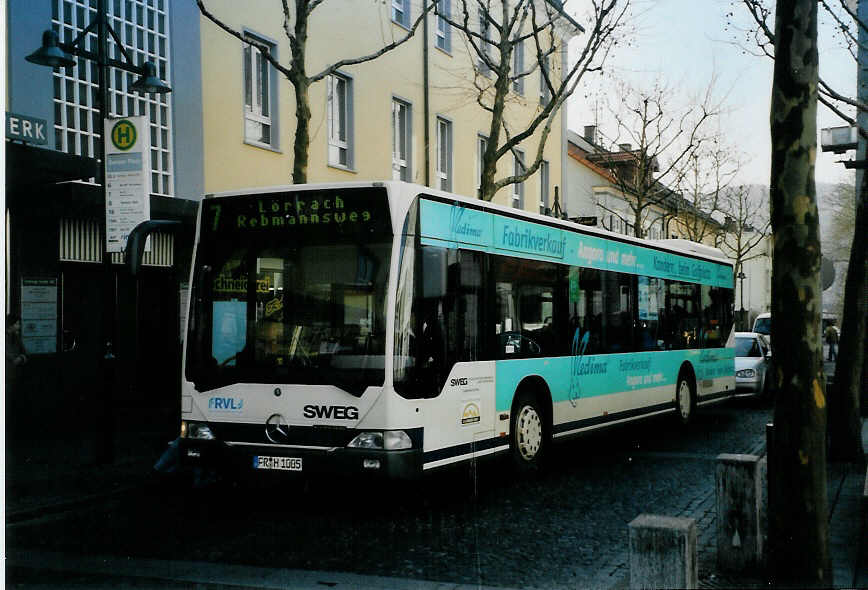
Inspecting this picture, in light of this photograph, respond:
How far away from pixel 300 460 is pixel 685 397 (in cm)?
939

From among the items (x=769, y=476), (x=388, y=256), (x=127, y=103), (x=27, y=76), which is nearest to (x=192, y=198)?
(x=127, y=103)

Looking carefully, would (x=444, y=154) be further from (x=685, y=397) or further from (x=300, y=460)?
(x=300, y=460)

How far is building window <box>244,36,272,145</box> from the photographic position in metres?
17.8

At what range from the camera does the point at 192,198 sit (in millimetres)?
16281

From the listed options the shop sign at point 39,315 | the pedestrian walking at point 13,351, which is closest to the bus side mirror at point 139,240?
the pedestrian walking at point 13,351

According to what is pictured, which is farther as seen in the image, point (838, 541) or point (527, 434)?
point (527, 434)

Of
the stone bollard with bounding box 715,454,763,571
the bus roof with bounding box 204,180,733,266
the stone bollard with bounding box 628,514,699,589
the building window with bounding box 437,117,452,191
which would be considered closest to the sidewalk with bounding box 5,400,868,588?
the stone bollard with bounding box 715,454,763,571

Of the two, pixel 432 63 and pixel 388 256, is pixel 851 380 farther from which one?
pixel 432 63

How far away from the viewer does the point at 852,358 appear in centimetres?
1109

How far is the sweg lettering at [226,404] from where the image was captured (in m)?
8.41

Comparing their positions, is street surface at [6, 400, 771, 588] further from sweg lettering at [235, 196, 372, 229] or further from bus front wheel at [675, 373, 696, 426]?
bus front wheel at [675, 373, 696, 426]

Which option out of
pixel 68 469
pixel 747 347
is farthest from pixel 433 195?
pixel 747 347

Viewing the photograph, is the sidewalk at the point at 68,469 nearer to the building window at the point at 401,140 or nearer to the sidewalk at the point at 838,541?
the sidewalk at the point at 838,541

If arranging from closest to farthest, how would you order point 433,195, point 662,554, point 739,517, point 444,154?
1. point 662,554
2. point 739,517
3. point 433,195
4. point 444,154
